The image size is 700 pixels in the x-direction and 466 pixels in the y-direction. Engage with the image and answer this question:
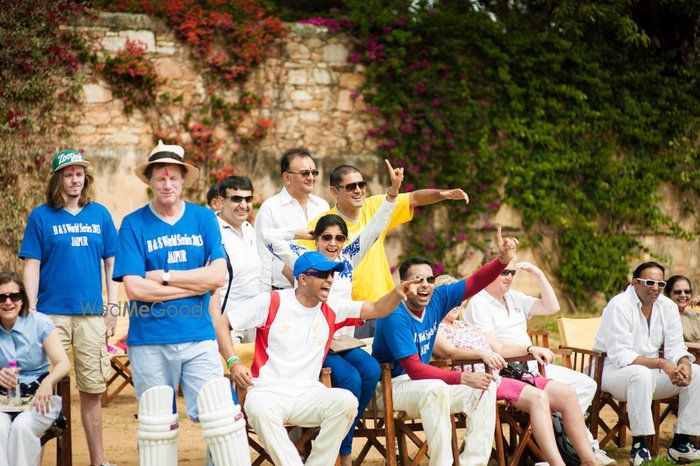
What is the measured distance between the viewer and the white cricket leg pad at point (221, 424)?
380 centimetres

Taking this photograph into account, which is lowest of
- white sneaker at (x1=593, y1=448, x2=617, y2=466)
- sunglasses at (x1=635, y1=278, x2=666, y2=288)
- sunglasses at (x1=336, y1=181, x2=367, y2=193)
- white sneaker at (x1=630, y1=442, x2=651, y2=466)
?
white sneaker at (x1=630, y1=442, x2=651, y2=466)

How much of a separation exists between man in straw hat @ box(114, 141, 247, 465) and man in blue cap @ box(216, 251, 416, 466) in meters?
0.23

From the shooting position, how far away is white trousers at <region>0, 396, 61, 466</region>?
417cm

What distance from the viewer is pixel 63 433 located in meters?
4.38

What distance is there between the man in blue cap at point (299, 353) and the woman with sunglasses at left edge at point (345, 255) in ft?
0.58

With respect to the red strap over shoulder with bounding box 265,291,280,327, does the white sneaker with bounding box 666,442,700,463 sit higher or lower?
lower

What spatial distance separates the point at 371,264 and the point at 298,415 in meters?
1.32

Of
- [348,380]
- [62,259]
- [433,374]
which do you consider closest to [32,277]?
[62,259]

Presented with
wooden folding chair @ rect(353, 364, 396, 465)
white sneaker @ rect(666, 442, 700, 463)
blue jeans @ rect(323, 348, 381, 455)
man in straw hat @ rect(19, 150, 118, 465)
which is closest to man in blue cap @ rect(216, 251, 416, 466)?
blue jeans @ rect(323, 348, 381, 455)

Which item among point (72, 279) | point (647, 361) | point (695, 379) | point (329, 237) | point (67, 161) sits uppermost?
point (67, 161)

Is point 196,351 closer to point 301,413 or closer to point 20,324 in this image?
point 301,413

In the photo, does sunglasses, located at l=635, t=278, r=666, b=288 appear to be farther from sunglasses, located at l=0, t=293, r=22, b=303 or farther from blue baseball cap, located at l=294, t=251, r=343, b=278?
sunglasses, located at l=0, t=293, r=22, b=303

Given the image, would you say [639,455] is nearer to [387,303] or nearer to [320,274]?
[387,303]

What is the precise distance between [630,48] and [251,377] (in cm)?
845
